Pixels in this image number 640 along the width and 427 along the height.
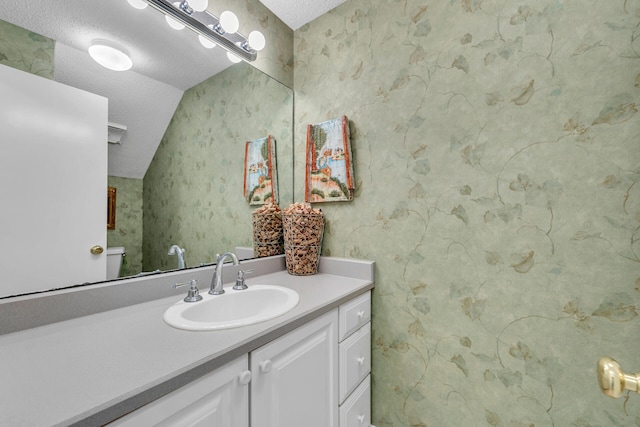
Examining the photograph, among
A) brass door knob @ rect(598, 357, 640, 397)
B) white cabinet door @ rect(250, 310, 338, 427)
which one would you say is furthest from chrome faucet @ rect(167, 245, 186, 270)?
brass door knob @ rect(598, 357, 640, 397)

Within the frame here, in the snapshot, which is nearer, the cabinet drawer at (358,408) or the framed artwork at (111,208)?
the framed artwork at (111,208)

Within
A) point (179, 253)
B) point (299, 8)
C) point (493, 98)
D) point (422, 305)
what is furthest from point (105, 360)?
point (299, 8)

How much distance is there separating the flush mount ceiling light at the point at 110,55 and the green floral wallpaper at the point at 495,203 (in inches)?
38.1

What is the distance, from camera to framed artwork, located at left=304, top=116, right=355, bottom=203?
141 centimetres

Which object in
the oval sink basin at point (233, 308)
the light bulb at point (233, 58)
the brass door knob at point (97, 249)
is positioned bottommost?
the oval sink basin at point (233, 308)

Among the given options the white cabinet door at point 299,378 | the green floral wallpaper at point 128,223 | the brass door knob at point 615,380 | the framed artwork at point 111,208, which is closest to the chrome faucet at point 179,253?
the green floral wallpaper at point 128,223

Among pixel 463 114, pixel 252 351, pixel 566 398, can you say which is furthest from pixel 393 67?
pixel 566 398

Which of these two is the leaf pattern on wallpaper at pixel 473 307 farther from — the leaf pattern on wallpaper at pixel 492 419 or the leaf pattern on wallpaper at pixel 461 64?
the leaf pattern on wallpaper at pixel 461 64

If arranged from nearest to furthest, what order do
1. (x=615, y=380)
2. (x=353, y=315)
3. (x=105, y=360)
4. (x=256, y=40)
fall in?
(x=615, y=380) → (x=105, y=360) → (x=353, y=315) → (x=256, y=40)

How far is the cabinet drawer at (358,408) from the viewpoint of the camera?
1121mm

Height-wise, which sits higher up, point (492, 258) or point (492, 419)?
point (492, 258)

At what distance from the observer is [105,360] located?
60cm

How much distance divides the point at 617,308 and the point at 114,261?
1.68 m

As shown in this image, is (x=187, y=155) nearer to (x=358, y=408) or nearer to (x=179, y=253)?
(x=179, y=253)
